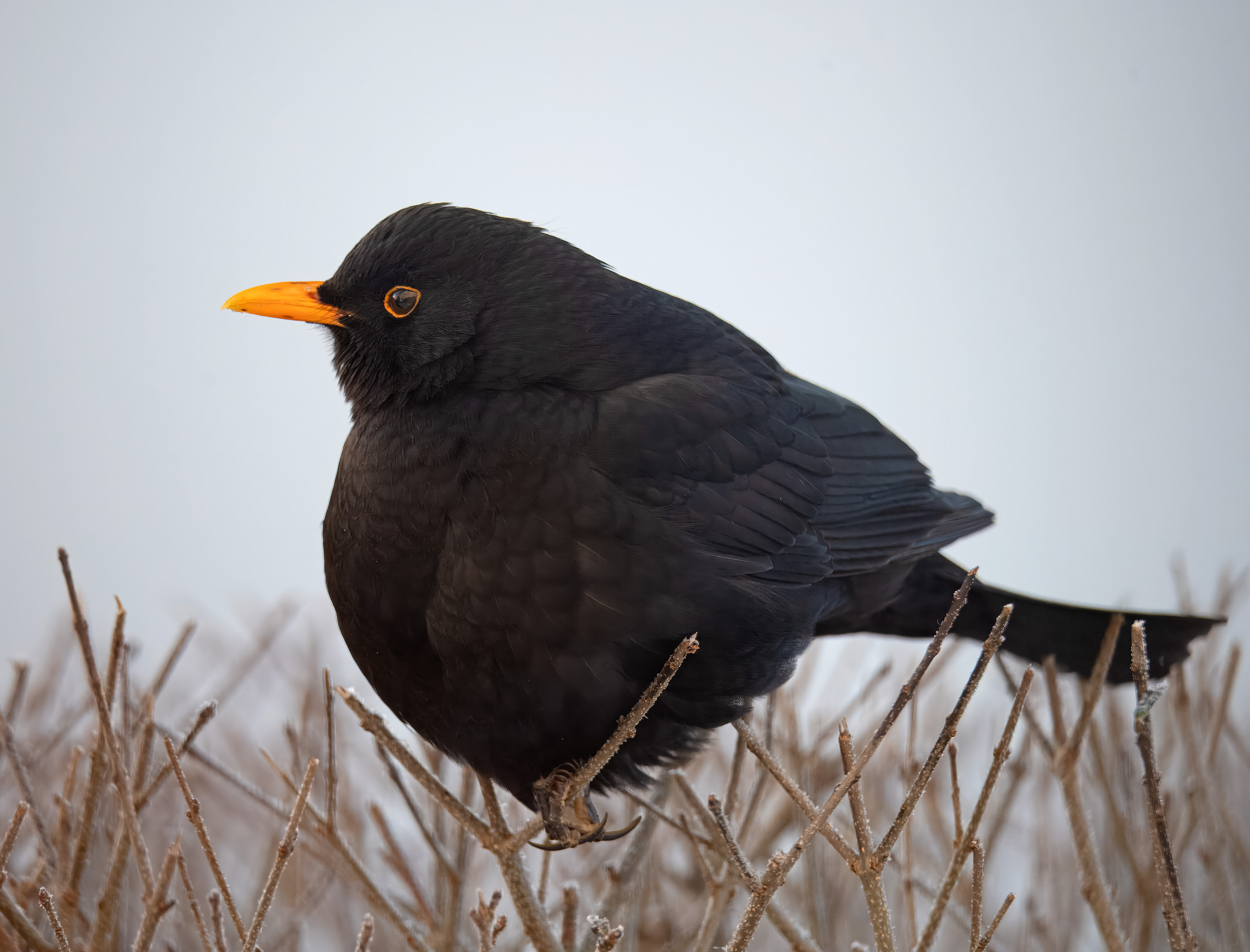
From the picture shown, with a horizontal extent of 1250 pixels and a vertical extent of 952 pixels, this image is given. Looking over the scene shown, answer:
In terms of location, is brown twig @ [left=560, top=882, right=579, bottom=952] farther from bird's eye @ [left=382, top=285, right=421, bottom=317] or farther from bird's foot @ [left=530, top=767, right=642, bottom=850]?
bird's eye @ [left=382, top=285, right=421, bottom=317]

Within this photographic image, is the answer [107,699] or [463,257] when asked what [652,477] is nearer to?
[463,257]

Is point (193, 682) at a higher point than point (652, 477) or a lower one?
lower

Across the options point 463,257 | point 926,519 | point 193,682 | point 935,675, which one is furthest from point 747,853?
point 193,682

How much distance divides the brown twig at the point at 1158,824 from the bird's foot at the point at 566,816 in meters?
1.13

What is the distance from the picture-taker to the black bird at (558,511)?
2.28 metres

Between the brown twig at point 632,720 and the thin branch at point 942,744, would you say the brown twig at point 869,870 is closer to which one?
the thin branch at point 942,744

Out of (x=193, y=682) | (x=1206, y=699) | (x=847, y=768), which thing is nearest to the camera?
(x=847, y=768)

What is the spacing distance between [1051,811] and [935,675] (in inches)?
38.4

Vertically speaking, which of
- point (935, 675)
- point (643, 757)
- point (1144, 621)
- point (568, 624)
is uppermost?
point (1144, 621)

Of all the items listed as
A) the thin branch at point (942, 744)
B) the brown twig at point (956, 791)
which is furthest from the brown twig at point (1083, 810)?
the thin branch at point (942, 744)

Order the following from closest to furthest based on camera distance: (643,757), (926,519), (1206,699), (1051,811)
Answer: (643,757) → (1206,699) → (926,519) → (1051,811)

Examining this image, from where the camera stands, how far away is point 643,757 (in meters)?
2.48

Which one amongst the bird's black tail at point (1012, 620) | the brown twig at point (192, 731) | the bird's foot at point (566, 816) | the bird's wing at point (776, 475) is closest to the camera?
the brown twig at point (192, 731)

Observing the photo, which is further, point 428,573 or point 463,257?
point 463,257
